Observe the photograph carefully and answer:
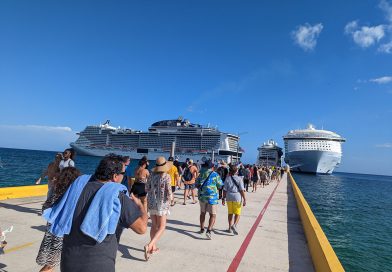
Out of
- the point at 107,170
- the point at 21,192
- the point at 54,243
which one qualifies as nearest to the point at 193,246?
the point at 54,243

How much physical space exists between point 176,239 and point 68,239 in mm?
3811

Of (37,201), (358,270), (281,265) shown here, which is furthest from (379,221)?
(37,201)

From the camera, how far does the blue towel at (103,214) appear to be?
6.82 ft

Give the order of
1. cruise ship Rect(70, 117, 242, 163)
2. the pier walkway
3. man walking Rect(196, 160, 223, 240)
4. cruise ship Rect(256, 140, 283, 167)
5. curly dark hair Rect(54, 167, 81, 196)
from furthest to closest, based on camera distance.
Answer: cruise ship Rect(256, 140, 283, 167)
cruise ship Rect(70, 117, 242, 163)
man walking Rect(196, 160, 223, 240)
the pier walkway
curly dark hair Rect(54, 167, 81, 196)

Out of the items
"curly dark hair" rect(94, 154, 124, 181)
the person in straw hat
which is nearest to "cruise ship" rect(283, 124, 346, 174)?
the person in straw hat

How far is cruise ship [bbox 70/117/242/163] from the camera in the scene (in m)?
75.3

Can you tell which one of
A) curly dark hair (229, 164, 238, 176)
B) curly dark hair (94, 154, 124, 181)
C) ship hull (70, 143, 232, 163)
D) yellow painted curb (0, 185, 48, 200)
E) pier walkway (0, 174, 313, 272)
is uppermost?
ship hull (70, 143, 232, 163)

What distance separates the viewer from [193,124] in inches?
3290

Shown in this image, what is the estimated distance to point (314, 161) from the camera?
219 feet

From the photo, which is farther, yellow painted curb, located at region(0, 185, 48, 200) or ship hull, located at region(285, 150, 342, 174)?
ship hull, located at region(285, 150, 342, 174)

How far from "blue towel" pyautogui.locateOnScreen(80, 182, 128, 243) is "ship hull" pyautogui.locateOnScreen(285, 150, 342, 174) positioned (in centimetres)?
6933

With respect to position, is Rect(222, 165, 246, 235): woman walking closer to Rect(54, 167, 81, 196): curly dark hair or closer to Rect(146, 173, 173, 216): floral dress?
Rect(146, 173, 173, 216): floral dress

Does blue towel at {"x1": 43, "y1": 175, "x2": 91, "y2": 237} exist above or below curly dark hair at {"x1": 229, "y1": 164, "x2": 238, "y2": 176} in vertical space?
below

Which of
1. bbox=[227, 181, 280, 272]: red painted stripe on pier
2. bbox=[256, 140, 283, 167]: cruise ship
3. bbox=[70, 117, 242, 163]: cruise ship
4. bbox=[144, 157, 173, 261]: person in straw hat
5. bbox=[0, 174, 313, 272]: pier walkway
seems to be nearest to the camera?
bbox=[0, 174, 313, 272]: pier walkway
